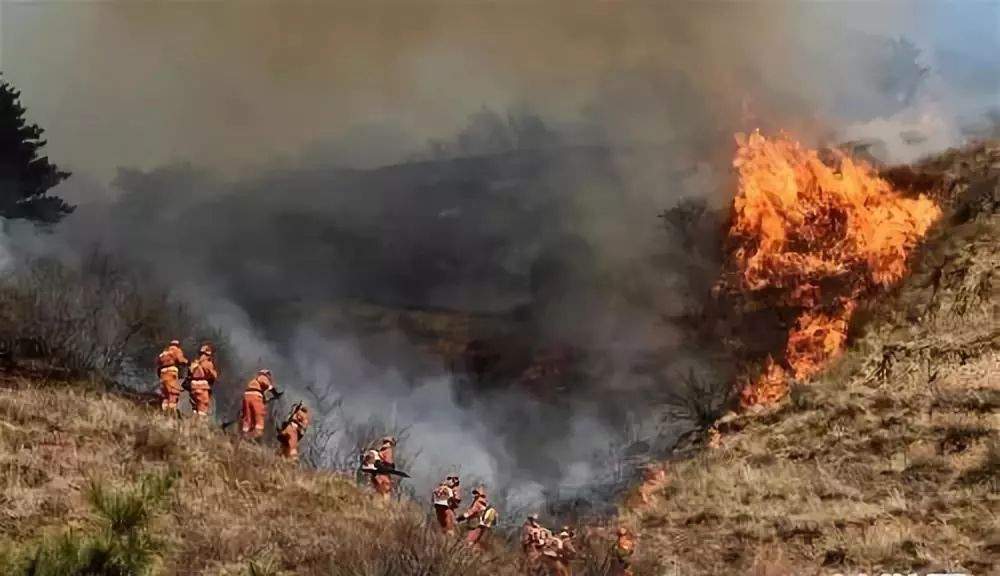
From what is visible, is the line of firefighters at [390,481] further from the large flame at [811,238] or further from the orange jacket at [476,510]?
the large flame at [811,238]

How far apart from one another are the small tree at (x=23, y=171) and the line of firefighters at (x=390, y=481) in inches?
150

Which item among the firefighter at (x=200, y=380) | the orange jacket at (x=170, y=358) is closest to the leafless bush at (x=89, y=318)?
the orange jacket at (x=170, y=358)

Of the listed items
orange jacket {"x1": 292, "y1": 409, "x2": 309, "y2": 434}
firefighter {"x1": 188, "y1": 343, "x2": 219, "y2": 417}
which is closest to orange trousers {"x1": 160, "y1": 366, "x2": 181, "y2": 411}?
firefighter {"x1": 188, "y1": 343, "x2": 219, "y2": 417}

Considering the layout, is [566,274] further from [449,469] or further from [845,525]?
[845,525]

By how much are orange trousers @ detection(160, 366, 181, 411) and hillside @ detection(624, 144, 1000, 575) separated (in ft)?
19.7

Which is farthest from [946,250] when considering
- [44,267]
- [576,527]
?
[44,267]

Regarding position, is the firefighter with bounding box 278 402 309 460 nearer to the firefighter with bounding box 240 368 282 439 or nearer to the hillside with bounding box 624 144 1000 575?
the firefighter with bounding box 240 368 282 439

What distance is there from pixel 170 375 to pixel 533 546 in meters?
5.49

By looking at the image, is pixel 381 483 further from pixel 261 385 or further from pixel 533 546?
pixel 533 546

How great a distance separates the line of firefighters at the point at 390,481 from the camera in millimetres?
→ 9883

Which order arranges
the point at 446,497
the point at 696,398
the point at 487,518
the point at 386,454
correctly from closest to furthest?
the point at 487,518 < the point at 446,497 < the point at 386,454 < the point at 696,398

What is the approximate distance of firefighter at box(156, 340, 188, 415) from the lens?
12.4 metres

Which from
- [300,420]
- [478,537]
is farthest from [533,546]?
[300,420]

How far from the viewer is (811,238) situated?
15875 mm
